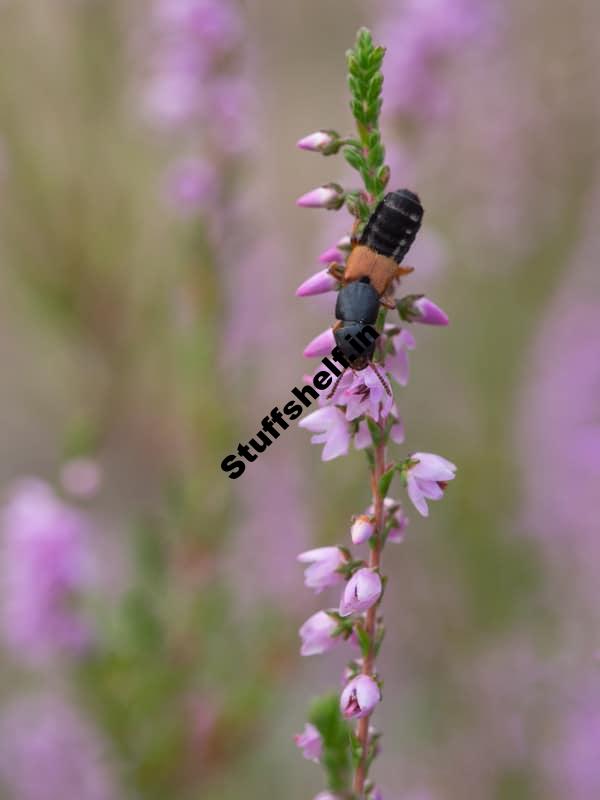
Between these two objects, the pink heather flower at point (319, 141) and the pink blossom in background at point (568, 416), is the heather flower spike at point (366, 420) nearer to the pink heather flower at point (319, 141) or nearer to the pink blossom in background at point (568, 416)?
the pink heather flower at point (319, 141)

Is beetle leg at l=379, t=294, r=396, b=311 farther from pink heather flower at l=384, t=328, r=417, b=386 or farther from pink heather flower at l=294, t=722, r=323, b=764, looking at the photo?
pink heather flower at l=294, t=722, r=323, b=764

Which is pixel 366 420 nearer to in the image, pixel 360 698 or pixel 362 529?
pixel 362 529

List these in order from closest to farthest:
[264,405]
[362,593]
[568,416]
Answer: [362,593]
[568,416]
[264,405]

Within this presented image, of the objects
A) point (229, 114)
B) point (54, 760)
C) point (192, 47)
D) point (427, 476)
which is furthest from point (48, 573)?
point (427, 476)

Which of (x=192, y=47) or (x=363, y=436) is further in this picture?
(x=192, y=47)

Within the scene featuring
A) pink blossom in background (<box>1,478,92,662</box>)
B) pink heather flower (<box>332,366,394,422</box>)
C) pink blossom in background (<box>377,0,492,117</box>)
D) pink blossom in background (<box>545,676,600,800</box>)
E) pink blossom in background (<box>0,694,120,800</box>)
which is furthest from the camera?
pink blossom in background (<box>0,694,120,800</box>)

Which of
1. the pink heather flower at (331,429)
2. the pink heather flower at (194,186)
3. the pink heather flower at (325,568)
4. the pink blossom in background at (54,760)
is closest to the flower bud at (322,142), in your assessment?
the pink heather flower at (331,429)

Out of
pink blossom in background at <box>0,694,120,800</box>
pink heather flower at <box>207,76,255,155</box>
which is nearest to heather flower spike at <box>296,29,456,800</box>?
pink heather flower at <box>207,76,255,155</box>
